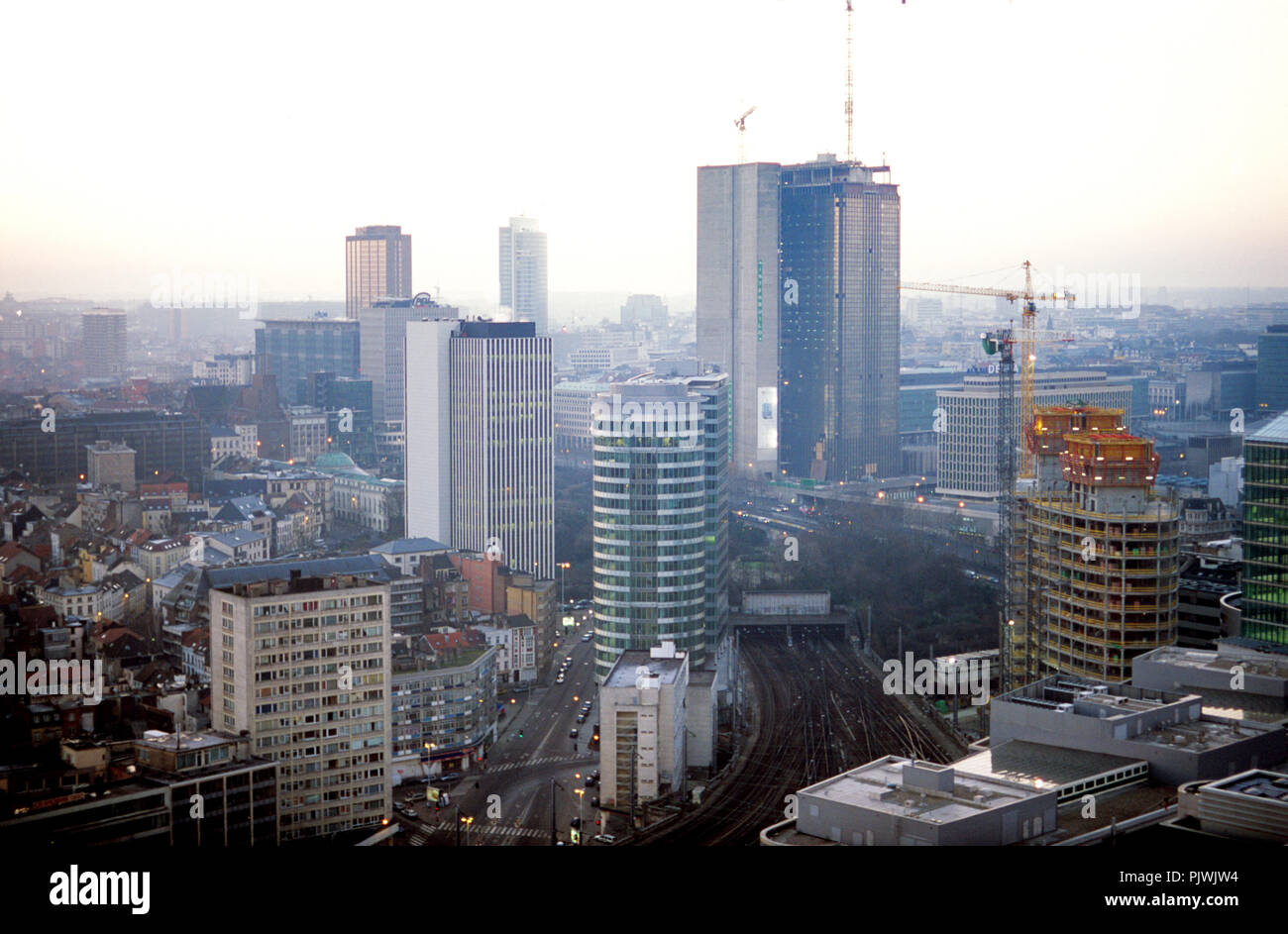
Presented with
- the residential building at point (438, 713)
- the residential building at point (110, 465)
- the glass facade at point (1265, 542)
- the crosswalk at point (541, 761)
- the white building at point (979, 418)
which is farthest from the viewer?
the white building at point (979, 418)

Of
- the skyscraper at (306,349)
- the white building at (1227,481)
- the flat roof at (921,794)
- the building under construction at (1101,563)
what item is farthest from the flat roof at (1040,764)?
the skyscraper at (306,349)

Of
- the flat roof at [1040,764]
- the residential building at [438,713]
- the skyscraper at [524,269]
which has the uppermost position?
the skyscraper at [524,269]

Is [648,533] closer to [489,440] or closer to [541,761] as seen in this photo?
[541,761]

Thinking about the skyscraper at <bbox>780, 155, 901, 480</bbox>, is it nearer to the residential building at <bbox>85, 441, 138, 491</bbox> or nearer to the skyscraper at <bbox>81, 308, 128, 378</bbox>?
the residential building at <bbox>85, 441, 138, 491</bbox>

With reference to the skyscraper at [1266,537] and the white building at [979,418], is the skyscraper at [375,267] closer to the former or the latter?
the white building at [979,418]

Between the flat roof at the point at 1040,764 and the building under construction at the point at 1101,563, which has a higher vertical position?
the building under construction at the point at 1101,563

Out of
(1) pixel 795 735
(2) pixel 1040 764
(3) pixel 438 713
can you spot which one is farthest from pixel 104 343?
(2) pixel 1040 764

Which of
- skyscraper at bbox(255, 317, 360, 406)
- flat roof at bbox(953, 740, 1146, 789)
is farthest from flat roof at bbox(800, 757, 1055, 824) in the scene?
skyscraper at bbox(255, 317, 360, 406)
